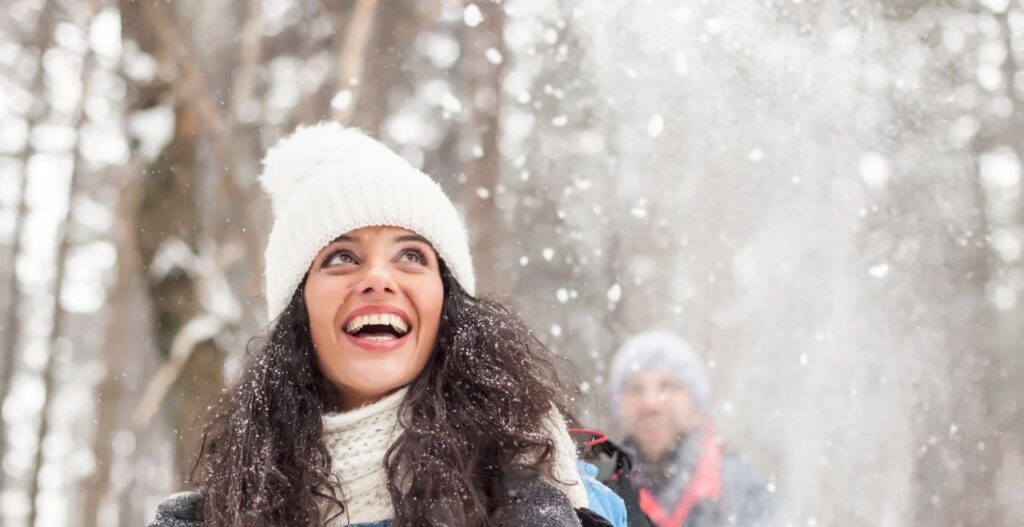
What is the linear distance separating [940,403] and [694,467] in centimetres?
651

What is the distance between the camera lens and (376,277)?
2.18m

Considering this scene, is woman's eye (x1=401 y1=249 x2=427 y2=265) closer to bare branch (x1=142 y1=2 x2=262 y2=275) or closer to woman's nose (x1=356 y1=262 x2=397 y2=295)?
woman's nose (x1=356 y1=262 x2=397 y2=295)

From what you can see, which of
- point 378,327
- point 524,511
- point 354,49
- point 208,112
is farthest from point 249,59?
point 524,511

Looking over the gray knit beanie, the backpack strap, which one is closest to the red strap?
the gray knit beanie

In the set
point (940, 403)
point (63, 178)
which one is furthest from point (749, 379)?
point (63, 178)

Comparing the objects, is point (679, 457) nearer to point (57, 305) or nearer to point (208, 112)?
point (208, 112)

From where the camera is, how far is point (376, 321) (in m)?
2.17

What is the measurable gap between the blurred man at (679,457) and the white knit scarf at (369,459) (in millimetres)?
1738

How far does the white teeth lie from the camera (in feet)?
7.13

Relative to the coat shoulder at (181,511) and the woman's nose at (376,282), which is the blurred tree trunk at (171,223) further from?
the woman's nose at (376,282)

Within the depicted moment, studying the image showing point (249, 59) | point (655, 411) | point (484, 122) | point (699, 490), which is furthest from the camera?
point (484, 122)

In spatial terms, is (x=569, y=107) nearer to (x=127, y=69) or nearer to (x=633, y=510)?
(x=127, y=69)

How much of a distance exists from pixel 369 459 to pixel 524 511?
13.2 inches

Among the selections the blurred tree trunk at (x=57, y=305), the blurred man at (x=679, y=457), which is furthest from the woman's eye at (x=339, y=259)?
the blurred tree trunk at (x=57, y=305)
